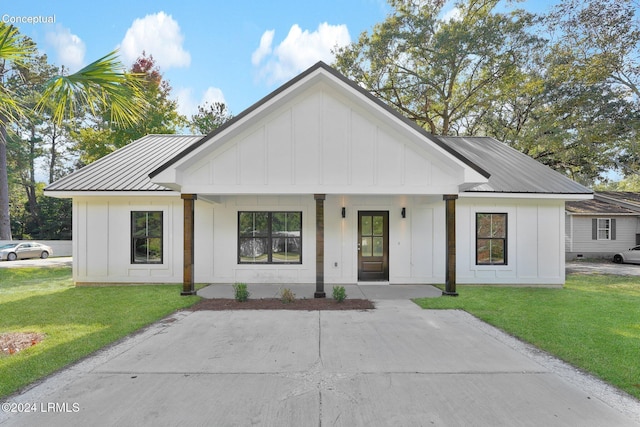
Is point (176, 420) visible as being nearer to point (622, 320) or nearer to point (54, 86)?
point (54, 86)

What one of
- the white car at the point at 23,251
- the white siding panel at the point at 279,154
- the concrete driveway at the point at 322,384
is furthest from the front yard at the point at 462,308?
the white car at the point at 23,251

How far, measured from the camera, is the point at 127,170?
1022cm

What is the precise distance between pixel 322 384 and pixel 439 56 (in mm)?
18621

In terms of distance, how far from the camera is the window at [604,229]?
19438mm

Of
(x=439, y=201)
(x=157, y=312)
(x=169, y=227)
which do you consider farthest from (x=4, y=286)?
(x=439, y=201)

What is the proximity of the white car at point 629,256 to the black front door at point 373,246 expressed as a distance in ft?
54.9

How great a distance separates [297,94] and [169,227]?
18.3 feet

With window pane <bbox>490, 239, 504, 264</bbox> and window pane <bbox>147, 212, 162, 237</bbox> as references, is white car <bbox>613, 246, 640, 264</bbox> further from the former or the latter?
window pane <bbox>147, 212, 162, 237</bbox>

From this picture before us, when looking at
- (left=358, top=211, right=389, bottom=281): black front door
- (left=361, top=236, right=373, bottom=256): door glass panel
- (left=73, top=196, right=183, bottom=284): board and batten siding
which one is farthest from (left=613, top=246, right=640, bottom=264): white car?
(left=73, top=196, right=183, bottom=284): board and batten siding

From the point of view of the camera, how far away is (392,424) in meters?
2.88

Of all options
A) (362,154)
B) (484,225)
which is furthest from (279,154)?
(484,225)

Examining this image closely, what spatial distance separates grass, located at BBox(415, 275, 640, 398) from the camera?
4.13m

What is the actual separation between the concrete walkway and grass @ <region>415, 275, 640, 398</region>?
349 millimetres

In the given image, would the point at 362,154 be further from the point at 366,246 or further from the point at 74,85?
the point at 74,85
